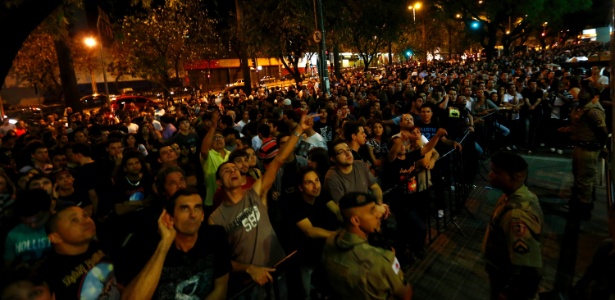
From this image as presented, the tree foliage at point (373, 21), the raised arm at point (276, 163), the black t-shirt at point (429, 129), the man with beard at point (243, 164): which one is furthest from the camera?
the tree foliage at point (373, 21)

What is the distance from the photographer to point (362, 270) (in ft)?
9.17

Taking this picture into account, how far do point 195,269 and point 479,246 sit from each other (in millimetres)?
4207

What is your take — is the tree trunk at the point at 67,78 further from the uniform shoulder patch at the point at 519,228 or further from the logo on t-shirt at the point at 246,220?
the uniform shoulder patch at the point at 519,228

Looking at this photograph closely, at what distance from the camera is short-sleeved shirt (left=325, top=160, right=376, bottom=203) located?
15.0 feet

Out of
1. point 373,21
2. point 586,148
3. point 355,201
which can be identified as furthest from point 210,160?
point 373,21

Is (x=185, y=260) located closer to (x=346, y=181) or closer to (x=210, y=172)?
(x=346, y=181)

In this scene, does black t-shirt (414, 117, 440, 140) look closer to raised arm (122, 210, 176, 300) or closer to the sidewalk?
the sidewalk

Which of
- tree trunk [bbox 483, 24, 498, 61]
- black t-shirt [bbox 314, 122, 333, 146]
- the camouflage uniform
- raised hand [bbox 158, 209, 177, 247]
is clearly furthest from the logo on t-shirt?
tree trunk [bbox 483, 24, 498, 61]

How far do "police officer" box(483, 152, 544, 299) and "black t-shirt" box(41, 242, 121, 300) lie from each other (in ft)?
9.55

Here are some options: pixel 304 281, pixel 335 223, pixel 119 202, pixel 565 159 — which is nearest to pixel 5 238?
pixel 119 202

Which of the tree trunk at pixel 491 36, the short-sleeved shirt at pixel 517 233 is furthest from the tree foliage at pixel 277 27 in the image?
the tree trunk at pixel 491 36

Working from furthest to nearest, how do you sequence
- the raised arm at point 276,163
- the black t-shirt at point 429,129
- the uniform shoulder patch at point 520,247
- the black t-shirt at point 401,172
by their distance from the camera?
the black t-shirt at point 429,129, the black t-shirt at point 401,172, the raised arm at point 276,163, the uniform shoulder patch at point 520,247

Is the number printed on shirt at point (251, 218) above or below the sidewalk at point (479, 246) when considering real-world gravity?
above

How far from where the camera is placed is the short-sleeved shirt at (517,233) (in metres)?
3.16
